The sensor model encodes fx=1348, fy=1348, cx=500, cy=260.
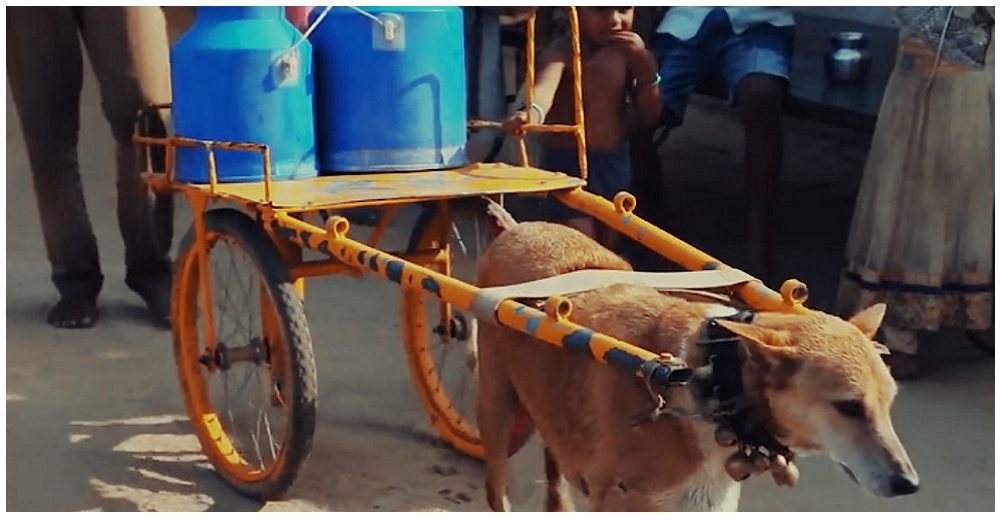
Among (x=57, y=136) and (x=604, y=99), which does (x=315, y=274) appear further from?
(x=57, y=136)

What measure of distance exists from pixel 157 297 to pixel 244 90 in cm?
189

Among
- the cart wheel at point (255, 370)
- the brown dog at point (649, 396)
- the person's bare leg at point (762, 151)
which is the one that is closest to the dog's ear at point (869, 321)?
the brown dog at point (649, 396)

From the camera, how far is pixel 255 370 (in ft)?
14.0

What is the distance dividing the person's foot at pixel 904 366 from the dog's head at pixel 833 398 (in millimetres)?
2240

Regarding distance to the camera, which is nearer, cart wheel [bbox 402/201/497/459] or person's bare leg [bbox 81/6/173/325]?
cart wheel [bbox 402/201/497/459]

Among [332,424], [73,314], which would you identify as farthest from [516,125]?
[73,314]

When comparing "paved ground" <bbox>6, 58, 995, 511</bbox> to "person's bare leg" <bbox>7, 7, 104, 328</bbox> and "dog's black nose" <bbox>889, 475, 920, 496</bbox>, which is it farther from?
"dog's black nose" <bbox>889, 475, 920, 496</bbox>

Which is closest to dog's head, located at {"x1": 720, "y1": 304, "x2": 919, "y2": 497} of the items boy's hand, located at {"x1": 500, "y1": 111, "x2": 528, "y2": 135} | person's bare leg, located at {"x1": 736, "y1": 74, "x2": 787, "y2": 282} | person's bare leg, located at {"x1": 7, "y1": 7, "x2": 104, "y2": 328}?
boy's hand, located at {"x1": 500, "y1": 111, "x2": 528, "y2": 135}

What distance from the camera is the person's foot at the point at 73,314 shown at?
16.7 ft

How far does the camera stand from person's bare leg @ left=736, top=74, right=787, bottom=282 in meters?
5.14

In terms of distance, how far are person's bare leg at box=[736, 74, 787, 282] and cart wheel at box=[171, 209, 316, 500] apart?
2.04m

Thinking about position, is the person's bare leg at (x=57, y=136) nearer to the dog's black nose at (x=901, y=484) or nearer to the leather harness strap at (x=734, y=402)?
the leather harness strap at (x=734, y=402)

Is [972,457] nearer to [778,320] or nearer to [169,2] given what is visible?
[778,320]
